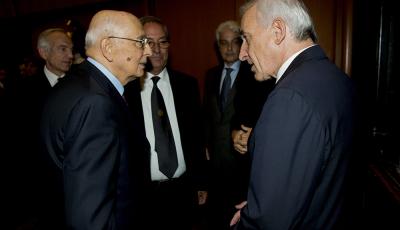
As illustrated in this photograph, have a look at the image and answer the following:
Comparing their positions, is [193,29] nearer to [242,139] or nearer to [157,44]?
[157,44]

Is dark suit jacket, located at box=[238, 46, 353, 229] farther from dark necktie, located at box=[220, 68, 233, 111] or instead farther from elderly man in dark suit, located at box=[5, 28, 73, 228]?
elderly man in dark suit, located at box=[5, 28, 73, 228]

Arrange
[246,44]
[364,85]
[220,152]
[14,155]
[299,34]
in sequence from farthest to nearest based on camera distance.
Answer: [14,155]
[220,152]
[364,85]
[246,44]
[299,34]

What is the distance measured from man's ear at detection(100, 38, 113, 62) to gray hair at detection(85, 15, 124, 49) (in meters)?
0.03

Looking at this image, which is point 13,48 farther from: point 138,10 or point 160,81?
point 160,81

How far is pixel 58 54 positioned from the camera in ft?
10.7

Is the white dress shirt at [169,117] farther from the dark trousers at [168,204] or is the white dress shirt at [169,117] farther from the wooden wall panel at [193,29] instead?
the wooden wall panel at [193,29]

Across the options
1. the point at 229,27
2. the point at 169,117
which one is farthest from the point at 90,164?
the point at 229,27

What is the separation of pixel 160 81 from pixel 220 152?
0.88m

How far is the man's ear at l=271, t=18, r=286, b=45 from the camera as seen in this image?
46.1 inches

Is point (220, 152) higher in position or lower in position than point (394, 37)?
lower

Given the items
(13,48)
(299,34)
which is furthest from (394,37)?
(13,48)

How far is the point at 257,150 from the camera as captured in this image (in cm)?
107

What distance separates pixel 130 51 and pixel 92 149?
636 millimetres

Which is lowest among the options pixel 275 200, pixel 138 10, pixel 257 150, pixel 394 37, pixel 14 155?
pixel 14 155
